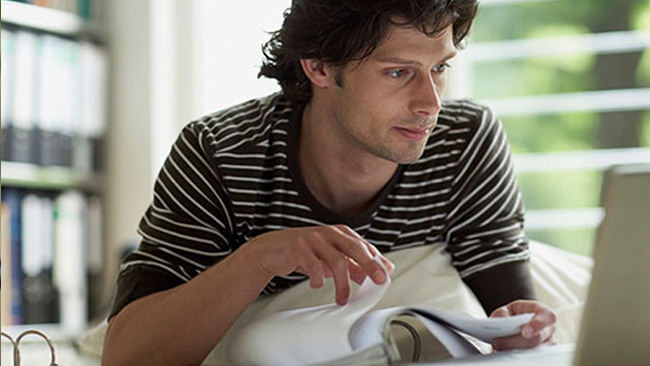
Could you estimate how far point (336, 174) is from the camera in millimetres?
1453

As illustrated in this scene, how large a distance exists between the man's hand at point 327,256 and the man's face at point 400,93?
318mm

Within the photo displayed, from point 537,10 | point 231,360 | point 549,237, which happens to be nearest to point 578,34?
point 537,10

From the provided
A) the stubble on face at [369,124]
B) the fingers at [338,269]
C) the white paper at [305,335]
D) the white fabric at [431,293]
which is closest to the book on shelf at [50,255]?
the white fabric at [431,293]

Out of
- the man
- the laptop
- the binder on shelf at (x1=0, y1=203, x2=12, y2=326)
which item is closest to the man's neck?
the man

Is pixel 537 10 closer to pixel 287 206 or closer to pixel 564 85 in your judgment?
pixel 564 85

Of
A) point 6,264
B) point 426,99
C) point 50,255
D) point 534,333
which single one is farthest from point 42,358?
point 50,255

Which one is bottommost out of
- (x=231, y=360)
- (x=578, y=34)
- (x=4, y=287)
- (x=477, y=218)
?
(x=4, y=287)

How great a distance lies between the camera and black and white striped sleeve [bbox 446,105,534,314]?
55.3 inches

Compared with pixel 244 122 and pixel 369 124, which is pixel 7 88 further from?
pixel 369 124

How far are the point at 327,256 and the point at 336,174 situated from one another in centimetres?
47

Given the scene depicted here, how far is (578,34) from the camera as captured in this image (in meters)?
2.92

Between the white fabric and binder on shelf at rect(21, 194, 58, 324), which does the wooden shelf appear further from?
the white fabric

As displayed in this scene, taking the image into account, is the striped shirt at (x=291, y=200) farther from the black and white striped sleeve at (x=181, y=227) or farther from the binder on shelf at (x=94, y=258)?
the binder on shelf at (x=94, y=258)

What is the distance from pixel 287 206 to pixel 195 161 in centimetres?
15
